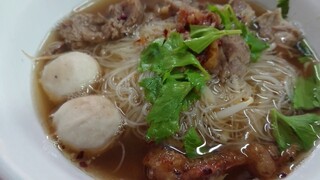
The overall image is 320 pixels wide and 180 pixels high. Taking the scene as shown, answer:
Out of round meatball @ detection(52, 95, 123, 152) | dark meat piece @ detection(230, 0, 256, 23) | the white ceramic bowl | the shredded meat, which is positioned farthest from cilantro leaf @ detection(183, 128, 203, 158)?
dark meat piece @ detection(230, 0, 256, 23)

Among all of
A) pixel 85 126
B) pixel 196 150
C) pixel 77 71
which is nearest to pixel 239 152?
pixel 196 150

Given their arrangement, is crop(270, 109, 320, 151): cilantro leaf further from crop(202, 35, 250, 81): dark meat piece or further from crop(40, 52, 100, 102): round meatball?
crop(40, 52, 100, 102): round meatball

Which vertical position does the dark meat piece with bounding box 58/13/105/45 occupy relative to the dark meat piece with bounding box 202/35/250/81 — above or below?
above

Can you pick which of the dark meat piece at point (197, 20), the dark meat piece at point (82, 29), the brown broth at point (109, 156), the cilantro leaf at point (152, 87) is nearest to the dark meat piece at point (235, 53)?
the dark meat piece at point (197, 20)

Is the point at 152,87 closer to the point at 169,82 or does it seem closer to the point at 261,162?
the point at 169,82

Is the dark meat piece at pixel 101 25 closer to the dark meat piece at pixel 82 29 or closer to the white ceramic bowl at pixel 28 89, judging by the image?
the dark meat piece at pixel 82 29
